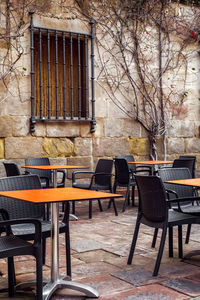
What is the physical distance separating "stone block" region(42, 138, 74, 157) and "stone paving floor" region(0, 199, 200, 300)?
8.25 ft

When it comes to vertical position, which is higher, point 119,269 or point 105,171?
point 105,171

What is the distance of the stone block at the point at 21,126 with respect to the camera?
714 centimetres

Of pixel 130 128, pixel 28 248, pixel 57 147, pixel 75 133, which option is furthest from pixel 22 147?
pixel 28 248

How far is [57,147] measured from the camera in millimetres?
7523

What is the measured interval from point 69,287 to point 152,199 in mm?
895

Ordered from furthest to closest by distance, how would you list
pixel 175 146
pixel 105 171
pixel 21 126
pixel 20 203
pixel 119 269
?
pixel 175 146 < pixel 21 126 < pixel 105 171 < pixel 119 269 < pixel 20 203

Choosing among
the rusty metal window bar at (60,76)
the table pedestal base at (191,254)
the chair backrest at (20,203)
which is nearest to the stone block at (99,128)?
the rusty metal window bar at (60,76)

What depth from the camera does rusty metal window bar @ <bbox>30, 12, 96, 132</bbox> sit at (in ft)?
24.2

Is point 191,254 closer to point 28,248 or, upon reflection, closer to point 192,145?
point 28,248

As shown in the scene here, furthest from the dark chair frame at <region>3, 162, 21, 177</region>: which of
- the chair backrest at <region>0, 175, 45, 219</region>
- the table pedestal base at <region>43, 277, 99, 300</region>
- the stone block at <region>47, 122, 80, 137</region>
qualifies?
the table pedestal base at <region>43, 277, 99, 300</region>

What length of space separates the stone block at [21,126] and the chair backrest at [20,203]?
3.78 meters

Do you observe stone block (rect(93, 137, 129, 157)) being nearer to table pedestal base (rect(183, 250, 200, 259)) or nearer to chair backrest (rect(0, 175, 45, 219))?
table pedestal base (rect(183, 250, 200, 259))

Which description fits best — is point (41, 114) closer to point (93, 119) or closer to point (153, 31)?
point (93, 119)

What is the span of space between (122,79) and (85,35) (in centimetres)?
101
